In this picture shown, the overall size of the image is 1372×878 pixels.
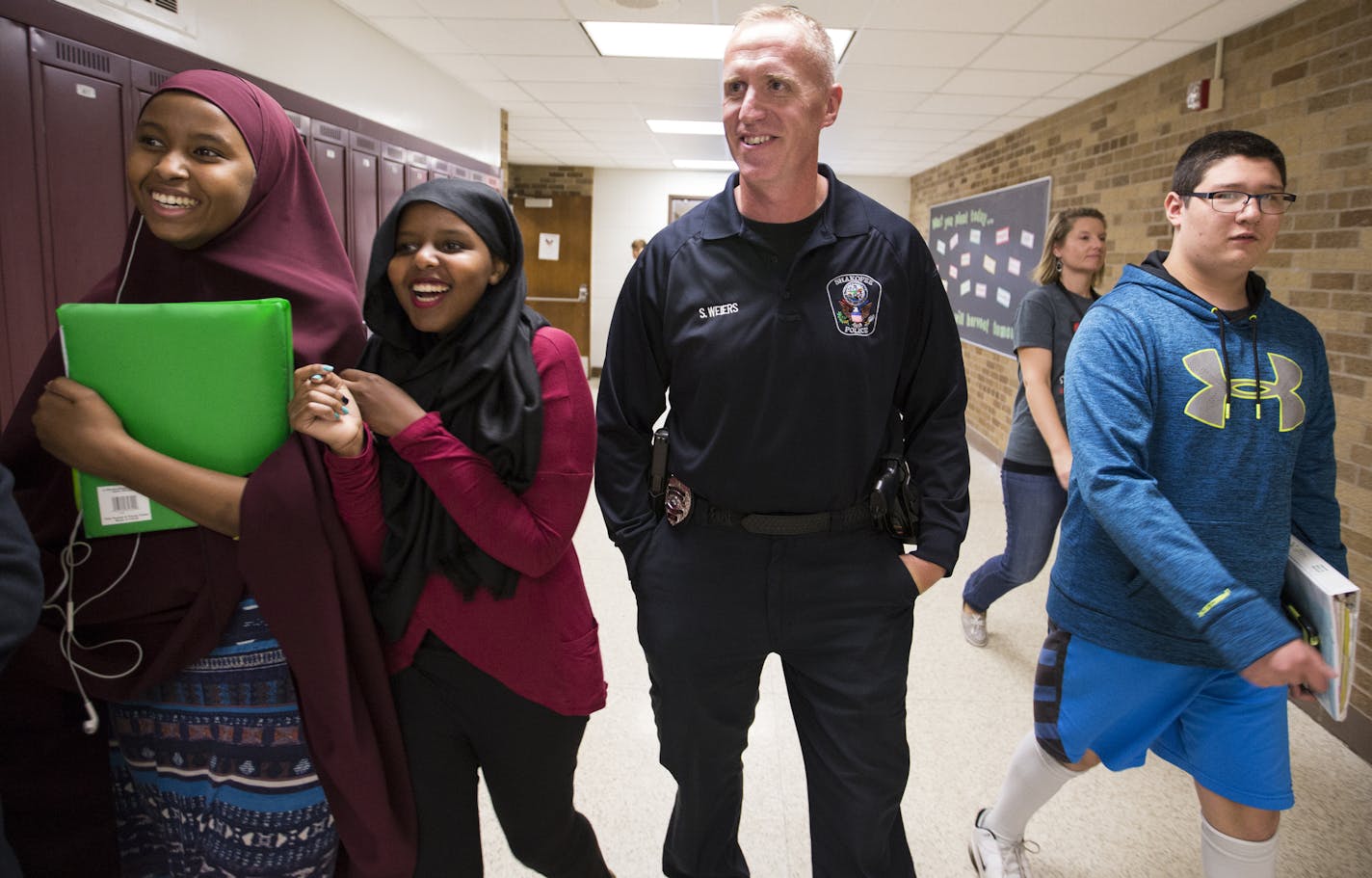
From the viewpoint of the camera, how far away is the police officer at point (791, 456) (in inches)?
54.0

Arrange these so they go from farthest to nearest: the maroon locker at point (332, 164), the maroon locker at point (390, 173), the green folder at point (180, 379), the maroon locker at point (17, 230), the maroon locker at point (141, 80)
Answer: the maroon locker at point (390, 173) < the maroon locker at point (332, 164) < the maroon locker at point (141, 80) < the maroon locker at point (17, 230) < the green folder at point (180, 379)

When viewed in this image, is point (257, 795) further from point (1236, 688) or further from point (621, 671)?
point (621, 671)

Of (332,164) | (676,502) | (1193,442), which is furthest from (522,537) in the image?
(332,164)

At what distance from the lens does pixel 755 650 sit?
4.71 ft

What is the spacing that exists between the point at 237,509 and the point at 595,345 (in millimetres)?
9878

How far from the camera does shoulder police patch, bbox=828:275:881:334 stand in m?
1.38

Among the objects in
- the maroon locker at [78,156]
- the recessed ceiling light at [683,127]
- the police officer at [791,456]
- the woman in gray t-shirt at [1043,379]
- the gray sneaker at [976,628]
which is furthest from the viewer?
the recessed ceiling light at [683,127]

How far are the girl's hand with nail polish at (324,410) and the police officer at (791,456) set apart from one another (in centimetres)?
53

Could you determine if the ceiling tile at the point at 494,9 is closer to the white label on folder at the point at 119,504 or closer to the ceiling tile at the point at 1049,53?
the ceiling tile at the point at 1049,53

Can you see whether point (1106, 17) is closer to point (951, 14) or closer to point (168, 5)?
point (951, 14)

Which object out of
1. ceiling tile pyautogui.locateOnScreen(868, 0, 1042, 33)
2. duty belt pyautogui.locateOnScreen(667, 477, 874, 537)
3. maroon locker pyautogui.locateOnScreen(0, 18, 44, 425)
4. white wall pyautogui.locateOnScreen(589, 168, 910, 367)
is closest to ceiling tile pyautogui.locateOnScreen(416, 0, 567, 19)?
ceiling tile pyautogui.locateOnScreen(868, 0, 1042, 33)

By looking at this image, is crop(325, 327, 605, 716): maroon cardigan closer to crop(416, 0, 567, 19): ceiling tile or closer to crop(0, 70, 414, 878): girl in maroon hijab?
crop(0, 70, 414, 878): girl in maroon hijab

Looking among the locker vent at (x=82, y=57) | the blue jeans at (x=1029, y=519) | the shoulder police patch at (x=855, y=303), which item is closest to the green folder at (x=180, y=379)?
the shoulder police patch at (x=855, y=303)

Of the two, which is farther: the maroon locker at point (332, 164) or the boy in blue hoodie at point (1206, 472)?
the maroon locker at point (332, 164)
